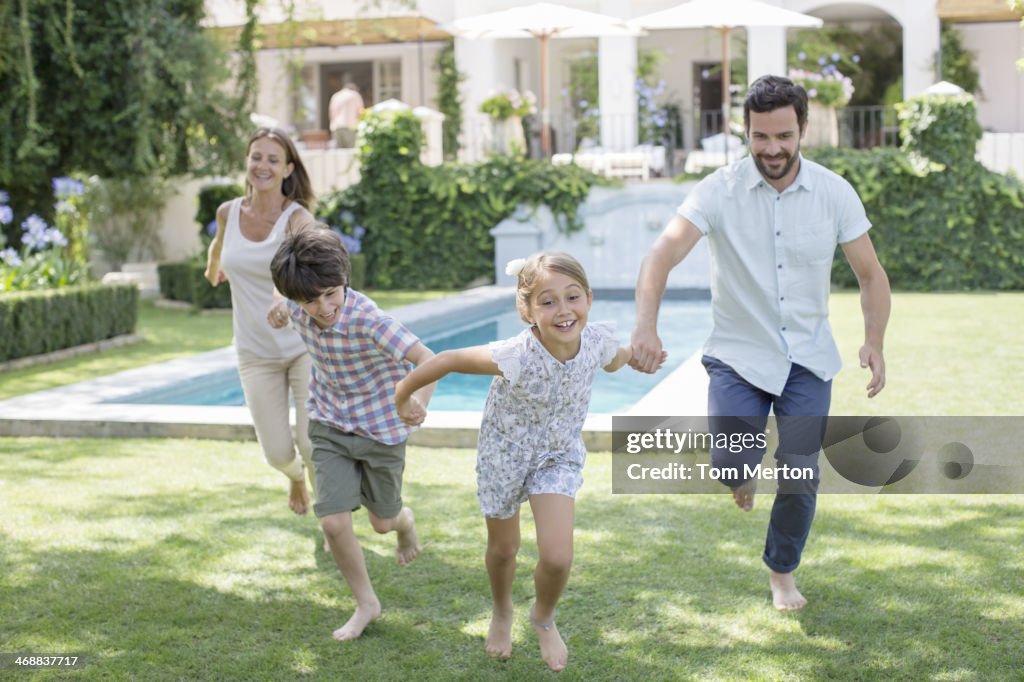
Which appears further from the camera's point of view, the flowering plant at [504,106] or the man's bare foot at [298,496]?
the flowering plant at [504,106]

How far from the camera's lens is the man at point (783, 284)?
4113 mm

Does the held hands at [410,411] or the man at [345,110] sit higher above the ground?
the man at [345,110]

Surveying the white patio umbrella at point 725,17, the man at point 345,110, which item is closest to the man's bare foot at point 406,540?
the white patio umbrella at point 725,17

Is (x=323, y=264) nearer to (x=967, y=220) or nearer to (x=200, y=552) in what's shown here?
(x=200, y=552)

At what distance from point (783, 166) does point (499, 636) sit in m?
1.73

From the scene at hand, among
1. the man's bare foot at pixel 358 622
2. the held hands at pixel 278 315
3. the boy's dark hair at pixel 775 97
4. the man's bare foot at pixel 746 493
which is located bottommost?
the man's bare foot at pixel 358 622

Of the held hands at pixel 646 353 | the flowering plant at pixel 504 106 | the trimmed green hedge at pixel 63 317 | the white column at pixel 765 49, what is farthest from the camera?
the white column at pixel 765 49

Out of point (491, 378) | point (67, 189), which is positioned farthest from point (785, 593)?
point (67, 189)

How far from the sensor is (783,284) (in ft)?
13.6

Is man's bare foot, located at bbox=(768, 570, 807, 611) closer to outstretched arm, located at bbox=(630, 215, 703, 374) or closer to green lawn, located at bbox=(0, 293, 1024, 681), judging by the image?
green lawn, located at bbox=(0, 293, 1024, 681)

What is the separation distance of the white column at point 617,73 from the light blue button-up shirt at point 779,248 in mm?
18993

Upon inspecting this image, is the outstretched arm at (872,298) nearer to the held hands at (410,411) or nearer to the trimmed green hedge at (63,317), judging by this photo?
the held hands at (410,411)

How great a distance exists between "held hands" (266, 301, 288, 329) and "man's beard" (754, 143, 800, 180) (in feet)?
5.60

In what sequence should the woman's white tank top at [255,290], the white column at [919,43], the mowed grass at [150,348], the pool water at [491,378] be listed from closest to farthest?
the woman's white tank top at [255,290] → the pool water at [491,378] → the mowed grass at [150,348] → the white column at [919,43]
